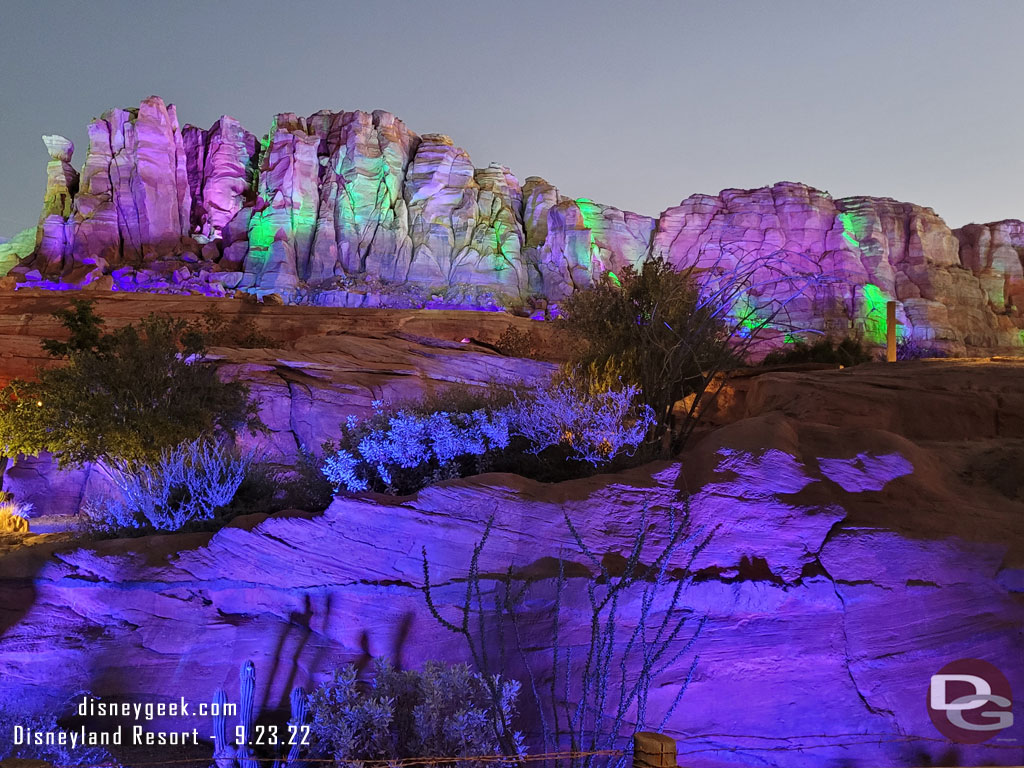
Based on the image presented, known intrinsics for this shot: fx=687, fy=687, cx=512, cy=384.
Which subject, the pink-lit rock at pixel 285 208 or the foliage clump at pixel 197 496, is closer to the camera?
the foliage clump at pixel 197 496

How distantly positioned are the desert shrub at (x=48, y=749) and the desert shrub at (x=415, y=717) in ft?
5.70

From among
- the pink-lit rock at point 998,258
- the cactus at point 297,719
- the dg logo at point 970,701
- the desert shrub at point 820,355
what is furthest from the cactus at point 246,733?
the pink-lit rock at point 998,258

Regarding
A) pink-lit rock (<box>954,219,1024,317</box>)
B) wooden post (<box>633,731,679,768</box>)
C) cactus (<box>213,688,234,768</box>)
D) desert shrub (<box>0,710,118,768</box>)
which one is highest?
pink-lit rock (<box>954,219,1024,317</box>)

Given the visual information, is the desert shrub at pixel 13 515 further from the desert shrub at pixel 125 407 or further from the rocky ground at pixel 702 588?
the rocky ground at pixel 702 588

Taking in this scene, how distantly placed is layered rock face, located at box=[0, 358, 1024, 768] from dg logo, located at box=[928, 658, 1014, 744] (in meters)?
0.08

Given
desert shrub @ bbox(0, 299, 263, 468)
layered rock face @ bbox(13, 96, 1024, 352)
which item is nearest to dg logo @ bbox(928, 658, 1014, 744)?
desert shrub @ bbox(0, 299, 263, 468)

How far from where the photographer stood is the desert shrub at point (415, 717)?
4.81 meters

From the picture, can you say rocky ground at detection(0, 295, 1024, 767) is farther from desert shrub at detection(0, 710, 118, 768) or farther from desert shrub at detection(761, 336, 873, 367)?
desert shrub at detection(761, 336, 873, 367)

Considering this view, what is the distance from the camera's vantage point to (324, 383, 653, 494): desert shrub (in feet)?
25.9

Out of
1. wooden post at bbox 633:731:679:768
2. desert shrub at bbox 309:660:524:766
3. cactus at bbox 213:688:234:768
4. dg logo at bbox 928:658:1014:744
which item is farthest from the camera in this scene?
dg logo at bbox 928:658:1014:744

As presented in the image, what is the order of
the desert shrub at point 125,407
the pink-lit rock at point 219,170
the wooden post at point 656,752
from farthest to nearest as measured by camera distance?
the pink-lit rock at point 219,170, the desert shrub at point 125,407, the wooden post at point 656,752

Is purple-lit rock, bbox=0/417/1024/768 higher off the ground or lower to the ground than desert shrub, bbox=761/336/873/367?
lower

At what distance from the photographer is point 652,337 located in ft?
32.0

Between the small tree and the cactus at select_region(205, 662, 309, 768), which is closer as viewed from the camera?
the cactus at select_region(205, 662, 309, 768)
